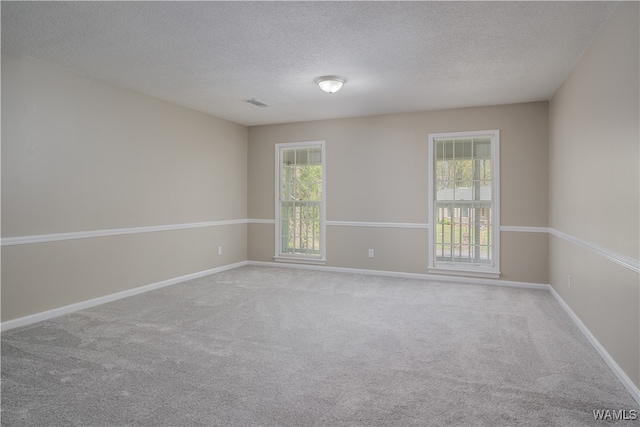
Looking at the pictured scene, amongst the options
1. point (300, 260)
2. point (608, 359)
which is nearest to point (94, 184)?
point (300, 260)

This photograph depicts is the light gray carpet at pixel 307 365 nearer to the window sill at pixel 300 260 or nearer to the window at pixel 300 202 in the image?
the window sill at pixel 300 260

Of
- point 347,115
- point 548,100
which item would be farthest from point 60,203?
point 548,100

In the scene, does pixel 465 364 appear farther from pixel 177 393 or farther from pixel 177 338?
pixel 177 338

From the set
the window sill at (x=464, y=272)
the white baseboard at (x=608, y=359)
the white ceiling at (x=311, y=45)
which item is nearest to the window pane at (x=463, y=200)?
the window sill at (x=464, y=272)

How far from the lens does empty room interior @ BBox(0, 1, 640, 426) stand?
243 cm

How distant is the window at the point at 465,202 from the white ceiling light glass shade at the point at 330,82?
211 centimetres

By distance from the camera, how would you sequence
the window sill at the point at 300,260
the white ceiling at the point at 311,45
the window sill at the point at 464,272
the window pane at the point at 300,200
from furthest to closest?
the window pane at the point at 300,200, the window sill at the point at 300,260, the window sill at the point at 464,272, the white ceiling at the point at 311,45

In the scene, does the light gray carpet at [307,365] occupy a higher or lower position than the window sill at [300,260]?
lower

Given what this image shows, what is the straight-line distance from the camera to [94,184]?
14.2 feet

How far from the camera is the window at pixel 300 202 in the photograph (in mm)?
6559

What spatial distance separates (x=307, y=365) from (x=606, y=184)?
2556mm

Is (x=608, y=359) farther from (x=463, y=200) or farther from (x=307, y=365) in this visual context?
(x=463, y=200)

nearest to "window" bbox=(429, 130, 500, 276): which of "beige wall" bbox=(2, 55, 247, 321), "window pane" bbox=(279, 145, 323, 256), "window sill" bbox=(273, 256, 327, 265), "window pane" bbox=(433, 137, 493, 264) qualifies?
"window pane" bbox=(433, 137, 493, 264)

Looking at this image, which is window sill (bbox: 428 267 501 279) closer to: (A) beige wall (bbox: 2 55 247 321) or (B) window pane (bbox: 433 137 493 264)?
(B) window pane (bbox: 433 137 493 264)
